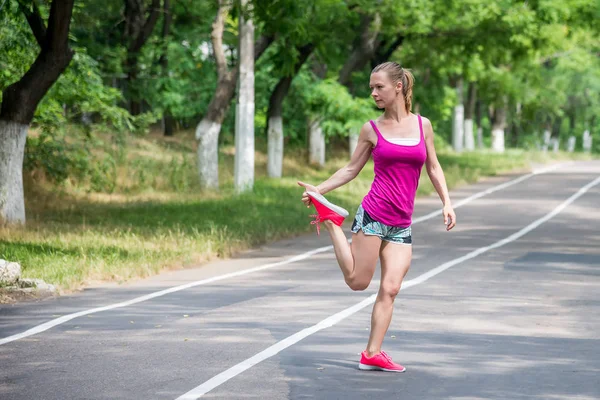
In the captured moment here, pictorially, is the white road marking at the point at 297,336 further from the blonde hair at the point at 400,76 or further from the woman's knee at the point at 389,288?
the blonde hair at the point at 400,76

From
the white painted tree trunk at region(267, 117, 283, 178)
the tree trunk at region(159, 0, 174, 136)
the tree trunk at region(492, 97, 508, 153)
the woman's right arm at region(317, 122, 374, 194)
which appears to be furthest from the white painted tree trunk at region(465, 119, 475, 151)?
the woman's right arm at region(317, 122, 374, 194)

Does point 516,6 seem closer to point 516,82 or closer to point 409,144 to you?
point 516,82

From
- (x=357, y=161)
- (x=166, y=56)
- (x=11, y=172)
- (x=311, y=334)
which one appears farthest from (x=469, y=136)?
(x=357, y=161)

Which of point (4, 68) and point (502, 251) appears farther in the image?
point (4, 68)

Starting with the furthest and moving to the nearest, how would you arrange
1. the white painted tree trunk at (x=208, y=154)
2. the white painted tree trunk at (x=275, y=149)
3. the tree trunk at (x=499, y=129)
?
the tree trunk at (x=499, y=129) < the white painted tree trunk at (x=275, y=149) < the white painted tree trunk at (x=208, y=154)

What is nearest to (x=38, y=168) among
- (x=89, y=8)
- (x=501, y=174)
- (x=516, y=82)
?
(x=89, y=8)

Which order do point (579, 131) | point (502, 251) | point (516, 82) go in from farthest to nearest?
point (579, 131), point (516, 82), point (502, 251)

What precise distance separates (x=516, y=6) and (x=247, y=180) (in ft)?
47.7

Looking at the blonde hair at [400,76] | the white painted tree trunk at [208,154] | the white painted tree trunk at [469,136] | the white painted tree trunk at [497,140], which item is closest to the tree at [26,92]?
the white painted tree trunk at [208,154]

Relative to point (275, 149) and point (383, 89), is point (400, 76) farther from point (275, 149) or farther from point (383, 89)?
point (275, 149)

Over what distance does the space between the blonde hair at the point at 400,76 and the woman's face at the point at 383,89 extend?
3 cm

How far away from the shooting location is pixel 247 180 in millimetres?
28234

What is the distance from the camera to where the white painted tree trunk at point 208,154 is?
98.1ft

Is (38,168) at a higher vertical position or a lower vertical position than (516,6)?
lower
